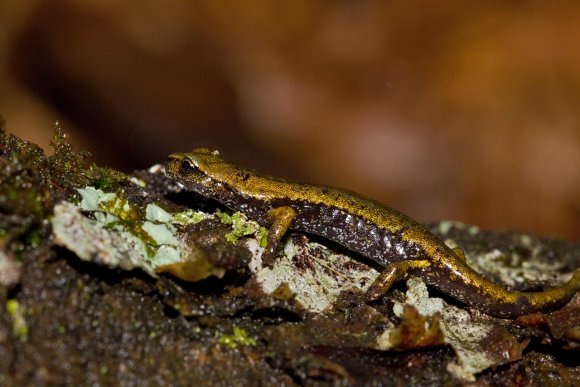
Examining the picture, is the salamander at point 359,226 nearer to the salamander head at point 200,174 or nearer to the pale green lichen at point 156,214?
the salamander head at point 200,174

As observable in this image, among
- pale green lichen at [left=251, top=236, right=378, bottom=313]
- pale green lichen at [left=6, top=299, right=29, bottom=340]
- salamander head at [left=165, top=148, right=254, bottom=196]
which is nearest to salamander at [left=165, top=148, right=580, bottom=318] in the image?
salamander head at [left=165, top=148, right=254, bottom=196]

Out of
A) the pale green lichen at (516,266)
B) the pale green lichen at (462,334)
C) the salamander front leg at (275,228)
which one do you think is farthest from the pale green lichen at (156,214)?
the pale green lichen at (516,266)

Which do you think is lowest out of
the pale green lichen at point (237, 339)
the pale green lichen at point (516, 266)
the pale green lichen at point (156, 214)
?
the pale green lichen at point (237, 339)

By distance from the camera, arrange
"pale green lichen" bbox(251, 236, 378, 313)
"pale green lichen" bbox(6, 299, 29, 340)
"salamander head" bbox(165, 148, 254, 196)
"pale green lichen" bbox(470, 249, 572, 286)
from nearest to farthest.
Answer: "pale green lichen" bbox(6, 299, 29, 340) < "pale green lichen" bbox(251, 236, 378, 313) < "salamander head" bbox(165, 148, 254, 196) < "pale green lichen" bbox(470, 249, 572, 286)

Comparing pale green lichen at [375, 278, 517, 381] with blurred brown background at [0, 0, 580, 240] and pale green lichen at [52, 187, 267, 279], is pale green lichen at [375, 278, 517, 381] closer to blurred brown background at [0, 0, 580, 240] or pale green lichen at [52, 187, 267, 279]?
pale green lichen at [52, 187, 267, 279]

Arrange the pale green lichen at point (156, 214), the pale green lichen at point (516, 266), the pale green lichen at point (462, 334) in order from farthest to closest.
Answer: the pale green lichen at point (516, 266) → the pale green lichen at point (156, 214) → the pale green lichen at point (462, 334)
